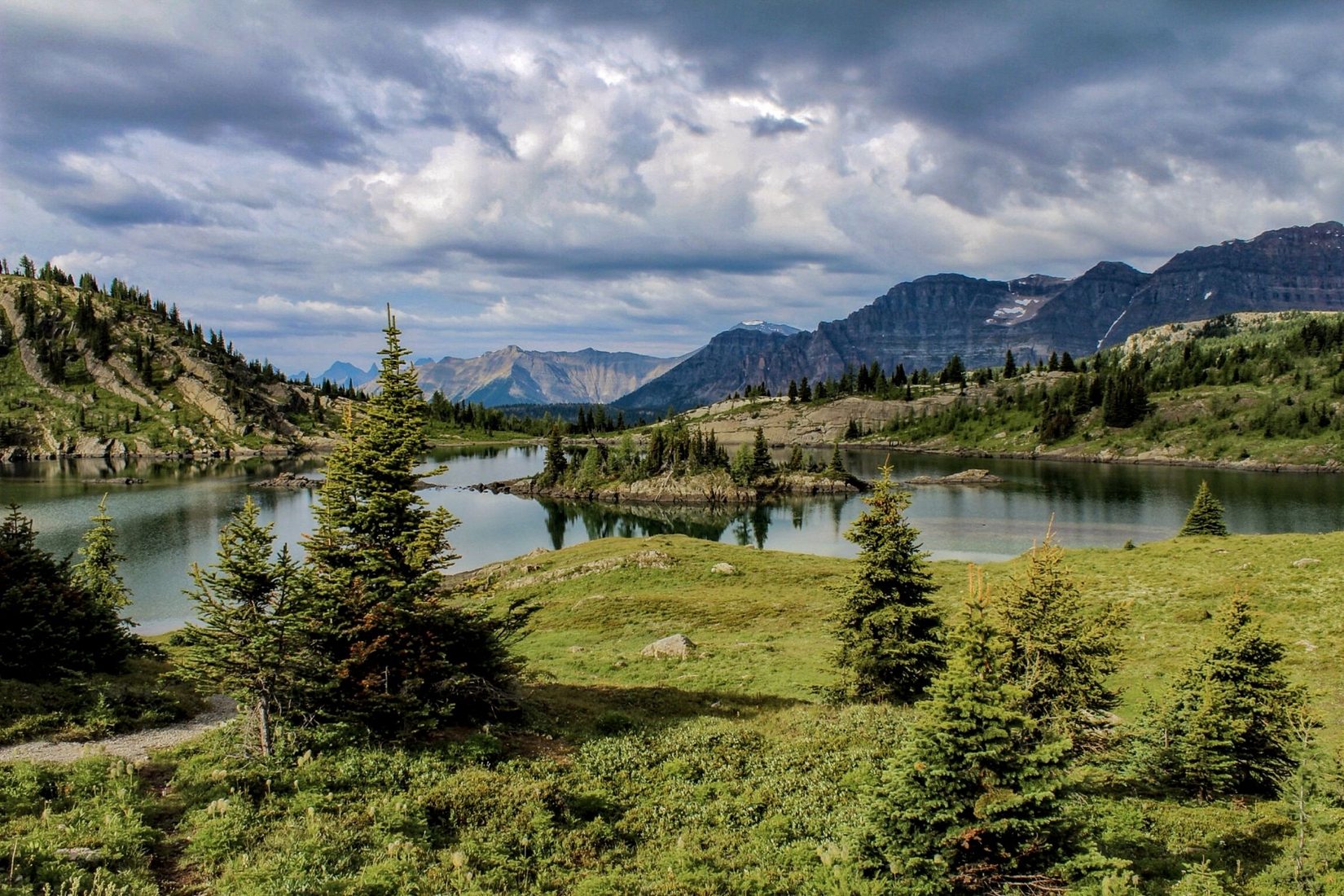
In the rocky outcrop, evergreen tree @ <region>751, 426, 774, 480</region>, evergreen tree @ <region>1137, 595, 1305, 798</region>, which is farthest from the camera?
evergreen tree @ <region>751, 426, 774, 480</region>

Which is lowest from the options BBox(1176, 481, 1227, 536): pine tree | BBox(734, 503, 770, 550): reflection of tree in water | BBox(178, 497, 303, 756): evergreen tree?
BBox(734, 503, 770, 550): reflection of tree in water

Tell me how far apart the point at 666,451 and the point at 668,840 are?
514 feet

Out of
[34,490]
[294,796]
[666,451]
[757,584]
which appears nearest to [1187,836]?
[294,796]

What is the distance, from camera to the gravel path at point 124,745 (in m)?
16.8

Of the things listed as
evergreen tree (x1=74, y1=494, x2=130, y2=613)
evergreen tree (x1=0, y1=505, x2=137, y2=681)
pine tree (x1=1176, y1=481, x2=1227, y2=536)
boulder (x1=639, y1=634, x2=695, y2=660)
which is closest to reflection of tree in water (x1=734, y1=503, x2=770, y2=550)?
pine tree (x1=1176, y1=481, x2=1227, y2=536)

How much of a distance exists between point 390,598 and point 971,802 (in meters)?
15.5

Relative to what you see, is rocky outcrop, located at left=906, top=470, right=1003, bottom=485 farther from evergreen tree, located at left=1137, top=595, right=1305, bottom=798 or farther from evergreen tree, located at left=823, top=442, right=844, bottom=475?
evergreen tree, located at left=1137, top=595, right=1305, bottom=798

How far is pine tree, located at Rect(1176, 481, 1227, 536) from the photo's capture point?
6394cm

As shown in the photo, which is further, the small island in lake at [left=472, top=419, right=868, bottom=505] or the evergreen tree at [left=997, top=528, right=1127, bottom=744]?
the small island in lake at [left=472, top=419, right=868, bottom=505]

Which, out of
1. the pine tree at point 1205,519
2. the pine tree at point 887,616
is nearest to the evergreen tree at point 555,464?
the pine tree at point 1205,519

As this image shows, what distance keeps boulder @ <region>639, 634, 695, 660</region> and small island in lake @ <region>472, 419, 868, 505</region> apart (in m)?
116

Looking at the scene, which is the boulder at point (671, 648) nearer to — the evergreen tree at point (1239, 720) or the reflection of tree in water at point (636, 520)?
the evergreen tree at point (1239, 720)

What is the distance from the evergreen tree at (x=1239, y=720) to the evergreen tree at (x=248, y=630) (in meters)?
22.7

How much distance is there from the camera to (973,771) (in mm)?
11383
